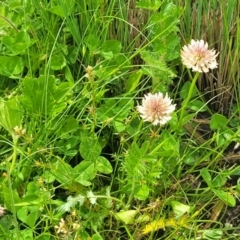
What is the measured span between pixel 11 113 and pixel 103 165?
0.24m

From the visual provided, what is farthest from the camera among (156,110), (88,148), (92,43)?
(92,43)

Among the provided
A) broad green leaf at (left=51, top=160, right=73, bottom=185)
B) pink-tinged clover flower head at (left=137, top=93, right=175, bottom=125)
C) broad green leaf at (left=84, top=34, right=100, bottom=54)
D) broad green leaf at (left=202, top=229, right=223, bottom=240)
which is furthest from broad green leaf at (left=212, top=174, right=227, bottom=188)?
broad green leaf at (left=84, top=34, right=100, bottom=54)

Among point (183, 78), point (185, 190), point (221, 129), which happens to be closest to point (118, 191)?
point (185, 190)

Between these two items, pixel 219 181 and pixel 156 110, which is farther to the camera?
pixel 219 181

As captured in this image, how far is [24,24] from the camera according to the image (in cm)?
157

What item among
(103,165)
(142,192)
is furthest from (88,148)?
(142,192)

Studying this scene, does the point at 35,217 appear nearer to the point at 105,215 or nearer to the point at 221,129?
the point at 105,215

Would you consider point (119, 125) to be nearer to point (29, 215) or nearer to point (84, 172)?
point (84, 172)

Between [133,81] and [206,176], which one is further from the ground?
[133,81]

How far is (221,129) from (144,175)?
0.25 m

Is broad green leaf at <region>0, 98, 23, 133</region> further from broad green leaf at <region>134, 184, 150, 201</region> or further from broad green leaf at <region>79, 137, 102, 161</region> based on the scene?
broad green leaf at <region>134, 184, 150, 201</region>

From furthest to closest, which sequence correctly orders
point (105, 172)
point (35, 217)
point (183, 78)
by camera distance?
1. point (183, 78)
2. point (105, 172)
3. point (35, 217)

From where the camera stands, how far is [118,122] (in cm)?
Result: 147

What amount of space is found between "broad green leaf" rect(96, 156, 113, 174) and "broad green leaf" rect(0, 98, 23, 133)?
20cm
